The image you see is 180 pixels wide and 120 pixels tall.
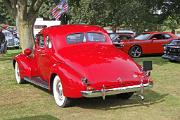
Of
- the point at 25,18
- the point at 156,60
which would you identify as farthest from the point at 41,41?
the point at 156,60

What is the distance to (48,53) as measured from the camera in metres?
→ 9.76

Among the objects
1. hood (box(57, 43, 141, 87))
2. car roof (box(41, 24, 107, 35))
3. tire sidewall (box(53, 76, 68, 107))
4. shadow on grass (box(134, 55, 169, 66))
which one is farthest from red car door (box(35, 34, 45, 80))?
shadow on grass (box(134, 55, 169, 66))

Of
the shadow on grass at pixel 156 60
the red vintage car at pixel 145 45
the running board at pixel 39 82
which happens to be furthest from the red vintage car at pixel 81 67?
the red vintage car at pixel 145 45

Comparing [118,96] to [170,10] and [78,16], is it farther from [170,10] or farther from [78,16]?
[78,16]

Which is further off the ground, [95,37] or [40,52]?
[95,37]

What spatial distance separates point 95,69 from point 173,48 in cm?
984

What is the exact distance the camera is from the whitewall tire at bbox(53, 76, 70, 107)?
8703 mm

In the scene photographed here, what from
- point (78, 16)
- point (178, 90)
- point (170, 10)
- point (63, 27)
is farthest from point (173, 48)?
point (78, 16)

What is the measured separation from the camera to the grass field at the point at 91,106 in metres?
8.02

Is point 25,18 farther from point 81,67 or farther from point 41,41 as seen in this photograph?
point 81,67

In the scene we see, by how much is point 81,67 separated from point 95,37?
68.8 inches

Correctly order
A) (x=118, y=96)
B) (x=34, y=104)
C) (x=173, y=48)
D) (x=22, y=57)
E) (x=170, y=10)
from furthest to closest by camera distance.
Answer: (x=170, y=10)
(x=173, y=48)
(x=22, y=57)
(x=118, y=96)
(x=34, y=104)

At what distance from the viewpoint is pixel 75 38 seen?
993 centimetres

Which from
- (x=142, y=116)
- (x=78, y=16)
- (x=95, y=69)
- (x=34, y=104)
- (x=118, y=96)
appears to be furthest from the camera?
(x=78, y=16)
